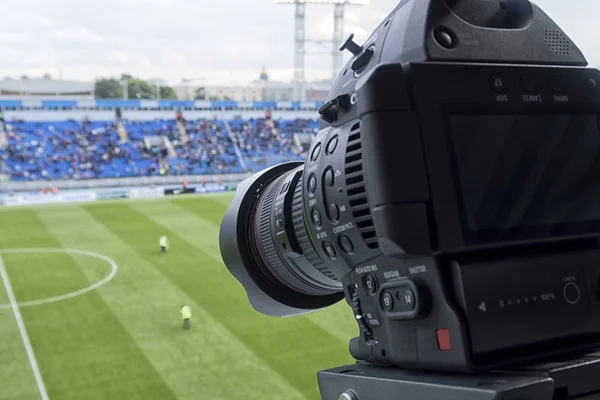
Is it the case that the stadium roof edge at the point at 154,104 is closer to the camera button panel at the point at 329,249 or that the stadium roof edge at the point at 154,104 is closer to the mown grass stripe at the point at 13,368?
the mown grass stripe at the point at 13,368

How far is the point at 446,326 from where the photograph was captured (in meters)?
0.78

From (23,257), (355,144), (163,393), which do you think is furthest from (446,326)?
(23,257)

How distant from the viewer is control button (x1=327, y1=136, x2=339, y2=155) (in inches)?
37.4

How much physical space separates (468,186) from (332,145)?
23 cm

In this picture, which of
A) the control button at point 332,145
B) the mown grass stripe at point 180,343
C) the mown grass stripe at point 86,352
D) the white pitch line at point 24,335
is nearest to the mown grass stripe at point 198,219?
the mown grass stripe at point 180,343

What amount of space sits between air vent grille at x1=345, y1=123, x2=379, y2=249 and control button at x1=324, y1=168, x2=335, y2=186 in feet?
0.15

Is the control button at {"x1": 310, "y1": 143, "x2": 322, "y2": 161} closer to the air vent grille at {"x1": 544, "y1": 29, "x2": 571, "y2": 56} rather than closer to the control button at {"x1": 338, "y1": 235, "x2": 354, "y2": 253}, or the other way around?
the control button at {"x1": 338, "y1": 235, "x2": 354, "y2": 253}

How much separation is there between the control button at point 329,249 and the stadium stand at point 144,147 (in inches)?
649

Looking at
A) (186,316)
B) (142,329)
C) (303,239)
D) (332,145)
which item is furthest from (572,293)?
(142,329)

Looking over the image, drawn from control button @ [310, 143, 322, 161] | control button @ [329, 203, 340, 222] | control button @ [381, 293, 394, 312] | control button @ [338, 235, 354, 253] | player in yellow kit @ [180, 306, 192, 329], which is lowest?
player in yellow kit @ [180, 306, 192, 329]

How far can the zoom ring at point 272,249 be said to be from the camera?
1372 millimetres

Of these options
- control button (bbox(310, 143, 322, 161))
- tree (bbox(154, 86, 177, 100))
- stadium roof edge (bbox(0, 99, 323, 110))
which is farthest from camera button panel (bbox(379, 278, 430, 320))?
tree (bbox(154, 86, 177, 100))

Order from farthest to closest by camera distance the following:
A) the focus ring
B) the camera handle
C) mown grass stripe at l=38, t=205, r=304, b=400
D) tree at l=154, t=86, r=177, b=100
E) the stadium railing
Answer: tree at l=154, t=86, r=177, b=100 → the stadium railing → mown grass stripe at l=38, t=205, r=304, b=400 → the focus ring → the camera handle

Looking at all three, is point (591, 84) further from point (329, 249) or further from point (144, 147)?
point (144, 147)
